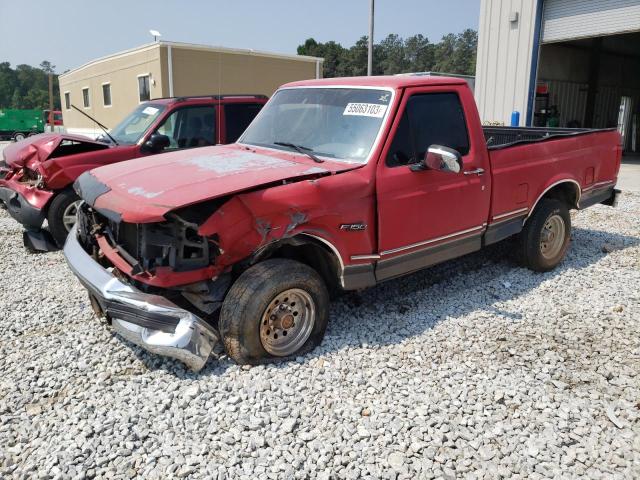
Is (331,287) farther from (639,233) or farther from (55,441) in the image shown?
(639,233)

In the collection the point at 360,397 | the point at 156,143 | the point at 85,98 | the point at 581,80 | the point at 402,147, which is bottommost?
the point at 360,397

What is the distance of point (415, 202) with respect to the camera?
425cm

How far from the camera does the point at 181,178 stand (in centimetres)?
367

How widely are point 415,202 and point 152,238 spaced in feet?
6.76

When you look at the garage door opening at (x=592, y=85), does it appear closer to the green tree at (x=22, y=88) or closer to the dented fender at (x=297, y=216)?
the dented fender at (x=297, y=216)

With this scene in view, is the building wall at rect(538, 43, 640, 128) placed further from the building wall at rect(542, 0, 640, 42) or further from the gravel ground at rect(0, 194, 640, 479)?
the gravel ground at rect(0, 194, 640, 479)

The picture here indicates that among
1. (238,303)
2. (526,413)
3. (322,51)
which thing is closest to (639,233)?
(526,413)

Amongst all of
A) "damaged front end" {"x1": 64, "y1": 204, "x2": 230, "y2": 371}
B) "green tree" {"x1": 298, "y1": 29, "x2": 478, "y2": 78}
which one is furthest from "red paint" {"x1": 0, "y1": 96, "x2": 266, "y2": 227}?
"green tree" {"x1": 298, "y1": 29, "x2": 478, "y2": 78}

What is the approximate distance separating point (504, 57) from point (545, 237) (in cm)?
1052

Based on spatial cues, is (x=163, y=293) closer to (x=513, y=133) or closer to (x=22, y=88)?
(x=513, y=133)

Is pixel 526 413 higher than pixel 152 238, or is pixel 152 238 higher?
pixel 152 238

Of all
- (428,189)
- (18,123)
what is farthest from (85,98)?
(428,189)


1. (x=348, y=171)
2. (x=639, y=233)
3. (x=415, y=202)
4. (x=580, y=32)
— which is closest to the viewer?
(x=348, y=171)

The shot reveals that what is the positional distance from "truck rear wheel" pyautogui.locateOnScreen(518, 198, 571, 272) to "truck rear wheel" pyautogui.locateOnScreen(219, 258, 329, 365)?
2808 mm
